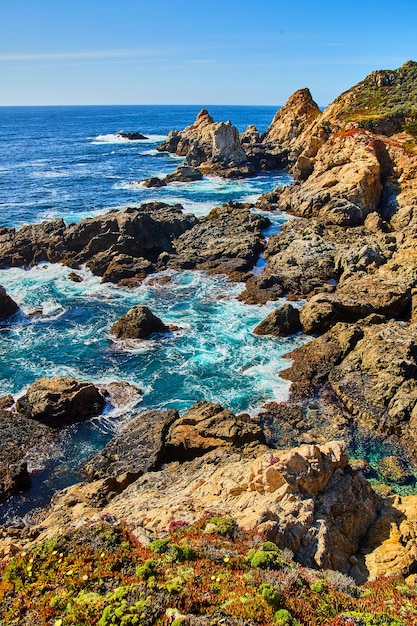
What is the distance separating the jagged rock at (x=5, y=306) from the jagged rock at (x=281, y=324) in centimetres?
2093

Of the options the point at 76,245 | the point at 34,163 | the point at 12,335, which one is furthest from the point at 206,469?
the point at 34,163

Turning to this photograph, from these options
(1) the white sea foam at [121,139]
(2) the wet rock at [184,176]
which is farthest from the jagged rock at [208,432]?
(1) the white sea foam at [121,139]

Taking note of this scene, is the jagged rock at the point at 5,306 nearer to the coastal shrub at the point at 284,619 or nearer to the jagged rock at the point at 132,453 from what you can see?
the jagged rock at the point at 132,453

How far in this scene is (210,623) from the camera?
8.69 meters

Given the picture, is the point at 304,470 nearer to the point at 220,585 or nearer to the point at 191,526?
the point at 191,526

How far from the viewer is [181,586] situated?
Result: 9891 millimetres

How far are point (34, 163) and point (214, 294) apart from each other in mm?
84862

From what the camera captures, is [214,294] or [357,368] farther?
[214,294]

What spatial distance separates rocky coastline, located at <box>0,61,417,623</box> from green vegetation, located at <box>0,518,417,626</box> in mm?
1426

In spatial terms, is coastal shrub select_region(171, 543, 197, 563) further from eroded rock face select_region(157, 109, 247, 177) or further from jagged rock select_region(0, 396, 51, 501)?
eroded rock face select_region(157, 109, 247, 177)

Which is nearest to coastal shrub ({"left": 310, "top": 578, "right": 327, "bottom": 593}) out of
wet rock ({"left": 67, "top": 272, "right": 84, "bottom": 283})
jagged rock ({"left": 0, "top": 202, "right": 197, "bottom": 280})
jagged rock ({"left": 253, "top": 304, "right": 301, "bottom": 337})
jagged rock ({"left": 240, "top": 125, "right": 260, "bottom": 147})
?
jagged rock ({"left": 253, "top": 304, "right": 301, "bottom": 337})

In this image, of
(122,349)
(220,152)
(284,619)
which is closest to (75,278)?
(122,349)

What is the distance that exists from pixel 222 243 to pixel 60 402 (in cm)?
2901

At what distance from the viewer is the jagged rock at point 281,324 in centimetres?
3322
